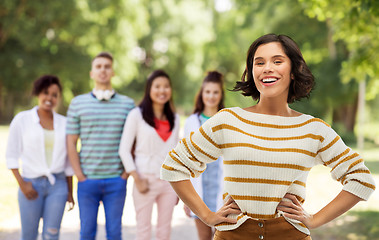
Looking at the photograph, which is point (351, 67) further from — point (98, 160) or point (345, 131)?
point (345, 131)

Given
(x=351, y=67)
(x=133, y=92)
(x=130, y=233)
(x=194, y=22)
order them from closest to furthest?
(x=130, y=233)
(x=351, y=67)
(x=194, y=22)
(x=133, y=92)

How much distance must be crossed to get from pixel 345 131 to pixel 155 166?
79.9 feet

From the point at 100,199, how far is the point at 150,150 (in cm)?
74

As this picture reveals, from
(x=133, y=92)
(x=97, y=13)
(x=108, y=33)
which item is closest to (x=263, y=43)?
(x=97, y=13)

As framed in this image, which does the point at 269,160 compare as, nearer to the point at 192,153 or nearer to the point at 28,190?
the point at 192,153

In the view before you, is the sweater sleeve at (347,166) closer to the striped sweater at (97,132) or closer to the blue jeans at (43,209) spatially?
the striped sweater at (97,132)

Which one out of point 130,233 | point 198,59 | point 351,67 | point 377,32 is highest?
point 198,59

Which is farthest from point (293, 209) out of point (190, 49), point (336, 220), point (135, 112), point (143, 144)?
point (190, 49)

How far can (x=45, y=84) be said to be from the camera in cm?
450

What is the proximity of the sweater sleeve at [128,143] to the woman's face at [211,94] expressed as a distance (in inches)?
31.6

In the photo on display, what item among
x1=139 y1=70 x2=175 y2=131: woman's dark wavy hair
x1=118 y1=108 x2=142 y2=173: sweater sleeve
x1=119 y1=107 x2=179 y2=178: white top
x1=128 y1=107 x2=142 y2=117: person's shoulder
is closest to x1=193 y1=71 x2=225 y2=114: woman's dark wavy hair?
x1=139 y1=70 x2=175 y2=131: woman's dark wavy hair

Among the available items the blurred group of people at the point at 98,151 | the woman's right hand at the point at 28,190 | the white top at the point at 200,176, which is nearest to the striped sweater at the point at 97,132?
the blurred group of people at the point at 98,151

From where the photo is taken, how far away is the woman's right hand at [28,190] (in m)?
4.18

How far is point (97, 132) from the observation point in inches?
176
